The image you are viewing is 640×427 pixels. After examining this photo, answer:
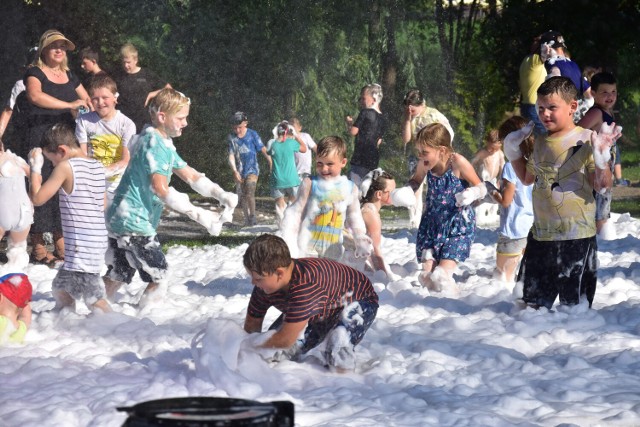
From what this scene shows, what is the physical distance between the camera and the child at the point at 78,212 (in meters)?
6.09

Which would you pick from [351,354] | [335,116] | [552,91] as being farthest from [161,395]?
[335,116]

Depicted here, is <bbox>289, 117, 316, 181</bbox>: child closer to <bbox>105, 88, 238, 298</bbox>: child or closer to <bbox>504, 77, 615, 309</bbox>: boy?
<bbox>105, 88, 238, 298</bbox>: child

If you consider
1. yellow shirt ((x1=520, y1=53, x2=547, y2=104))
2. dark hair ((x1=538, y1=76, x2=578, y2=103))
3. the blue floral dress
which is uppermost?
yellow shirt ((x1=520, y1=53, x2=547, y2=104))

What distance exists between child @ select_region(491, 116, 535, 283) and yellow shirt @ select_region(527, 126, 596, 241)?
125cm

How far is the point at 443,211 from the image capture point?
7402 mm

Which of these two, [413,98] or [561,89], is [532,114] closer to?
[413,98]

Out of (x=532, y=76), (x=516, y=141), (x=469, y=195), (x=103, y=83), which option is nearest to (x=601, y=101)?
(x=469, y=195)

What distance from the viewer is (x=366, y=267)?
8133mm

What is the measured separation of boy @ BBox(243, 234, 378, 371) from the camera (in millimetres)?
4680

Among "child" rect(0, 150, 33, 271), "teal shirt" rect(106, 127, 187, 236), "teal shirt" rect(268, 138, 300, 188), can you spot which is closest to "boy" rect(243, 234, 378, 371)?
"teal shirt" rect(106, 127, 187, 236)

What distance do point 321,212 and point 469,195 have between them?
1.01m

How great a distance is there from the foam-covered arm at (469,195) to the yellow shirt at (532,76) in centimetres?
322

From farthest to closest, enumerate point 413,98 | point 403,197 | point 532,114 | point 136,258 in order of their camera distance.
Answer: point 413,98, point 532,114, point 403,197, point 136,258

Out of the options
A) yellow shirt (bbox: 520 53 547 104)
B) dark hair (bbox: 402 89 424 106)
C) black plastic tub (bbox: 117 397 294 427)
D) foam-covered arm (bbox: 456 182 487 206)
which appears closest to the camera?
black plastic tub (bbox: 117 397 294 427)
